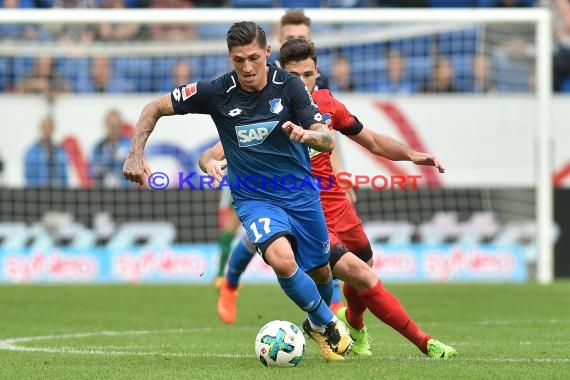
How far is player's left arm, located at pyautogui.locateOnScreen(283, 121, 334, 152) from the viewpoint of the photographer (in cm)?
675

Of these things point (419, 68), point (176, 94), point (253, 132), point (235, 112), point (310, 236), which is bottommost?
point (310, 236)

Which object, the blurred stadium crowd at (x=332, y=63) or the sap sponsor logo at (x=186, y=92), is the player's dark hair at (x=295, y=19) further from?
the blurred stadium crowd at (x=332, y=63)

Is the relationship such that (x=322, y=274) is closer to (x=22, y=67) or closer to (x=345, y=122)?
(x=345, y=122)

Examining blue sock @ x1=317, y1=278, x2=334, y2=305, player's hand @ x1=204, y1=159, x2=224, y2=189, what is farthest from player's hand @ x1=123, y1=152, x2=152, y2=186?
blue sock @ x1=317, y1=278, x2=334, y2=305

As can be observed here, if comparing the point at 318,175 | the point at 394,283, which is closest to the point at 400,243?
the point at 394,283

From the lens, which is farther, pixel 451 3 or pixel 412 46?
pixel 451 3

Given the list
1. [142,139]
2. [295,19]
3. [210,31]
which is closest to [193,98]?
[142,139]

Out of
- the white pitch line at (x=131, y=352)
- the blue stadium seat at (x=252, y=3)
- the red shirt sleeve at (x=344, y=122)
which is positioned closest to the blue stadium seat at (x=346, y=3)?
the blue stadium seat at (x=252, y=3)

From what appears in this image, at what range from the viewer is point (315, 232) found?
753cm

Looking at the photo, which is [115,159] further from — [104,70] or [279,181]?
[279,181]

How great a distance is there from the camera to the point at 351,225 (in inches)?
340

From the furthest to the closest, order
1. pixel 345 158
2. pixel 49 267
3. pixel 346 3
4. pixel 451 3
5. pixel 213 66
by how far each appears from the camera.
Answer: pixel 451 3 < pixel 346 3 < pixel 213 66 < pixel 345 158 < pixel 49 267

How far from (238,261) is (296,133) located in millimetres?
4474

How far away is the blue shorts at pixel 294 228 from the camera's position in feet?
23.8
